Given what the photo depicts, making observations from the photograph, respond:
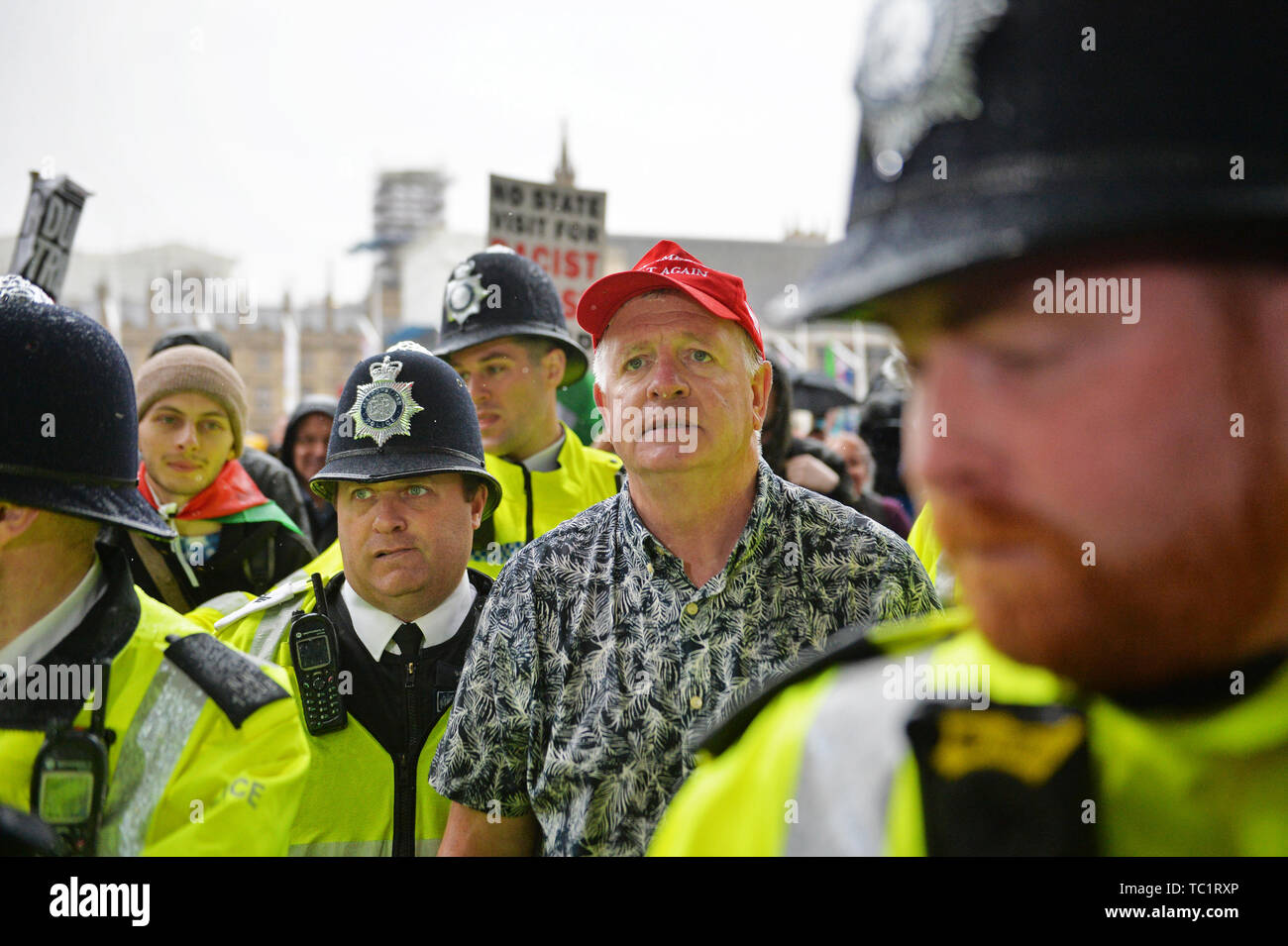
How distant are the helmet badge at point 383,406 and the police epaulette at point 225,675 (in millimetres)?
1019

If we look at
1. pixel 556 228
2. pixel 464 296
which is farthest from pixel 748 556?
pixel 556 228

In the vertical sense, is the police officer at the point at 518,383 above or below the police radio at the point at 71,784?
above

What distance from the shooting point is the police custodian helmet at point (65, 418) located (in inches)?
82.1

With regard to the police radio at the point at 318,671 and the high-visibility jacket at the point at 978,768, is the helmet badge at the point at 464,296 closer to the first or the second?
the police radio at the point at 318,671

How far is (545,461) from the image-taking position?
447 centimetres

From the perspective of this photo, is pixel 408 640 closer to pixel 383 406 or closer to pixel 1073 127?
pixel 383 406

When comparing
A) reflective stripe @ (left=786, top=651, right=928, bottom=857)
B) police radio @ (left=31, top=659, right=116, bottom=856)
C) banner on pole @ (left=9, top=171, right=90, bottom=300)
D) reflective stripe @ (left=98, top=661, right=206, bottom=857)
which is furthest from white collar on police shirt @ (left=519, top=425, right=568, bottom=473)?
reflective stripe @ (left=786, top=651, right=928, bottom=857)

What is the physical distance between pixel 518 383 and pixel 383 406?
1.30 m

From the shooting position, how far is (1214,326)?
2.72 ft

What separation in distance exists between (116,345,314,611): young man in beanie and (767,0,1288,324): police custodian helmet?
3895 mm

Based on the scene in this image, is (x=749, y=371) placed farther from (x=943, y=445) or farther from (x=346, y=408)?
(x=943, y=445)

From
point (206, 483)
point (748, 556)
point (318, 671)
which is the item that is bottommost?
point (318, 671)

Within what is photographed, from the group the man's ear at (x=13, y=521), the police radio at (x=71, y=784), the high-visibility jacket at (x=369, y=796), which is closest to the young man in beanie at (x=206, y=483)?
the high-visibility jacket at (x=369, y=796)

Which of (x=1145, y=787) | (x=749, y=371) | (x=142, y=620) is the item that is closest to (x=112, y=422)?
(x=142, y=620)
